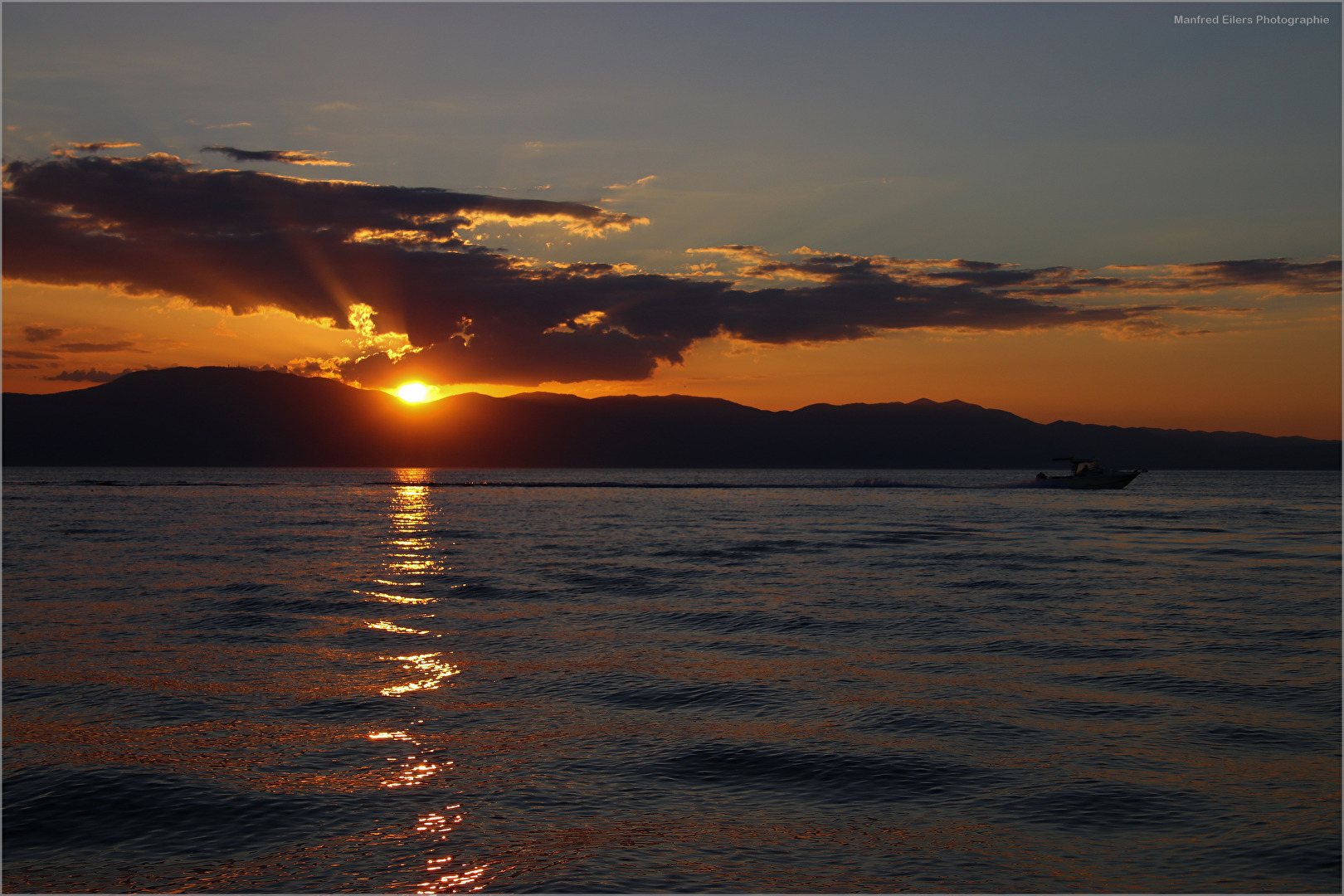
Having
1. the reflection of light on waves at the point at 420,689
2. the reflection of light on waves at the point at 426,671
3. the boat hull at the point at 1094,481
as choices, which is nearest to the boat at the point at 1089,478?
the boat hull at the point at 1094,481

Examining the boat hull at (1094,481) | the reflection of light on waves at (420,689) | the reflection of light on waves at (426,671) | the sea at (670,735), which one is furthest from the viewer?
the boat hull at (1094,481)

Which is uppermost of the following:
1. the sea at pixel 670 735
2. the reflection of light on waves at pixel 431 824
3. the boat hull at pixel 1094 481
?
the reflection of light on waves at pixel 431 824

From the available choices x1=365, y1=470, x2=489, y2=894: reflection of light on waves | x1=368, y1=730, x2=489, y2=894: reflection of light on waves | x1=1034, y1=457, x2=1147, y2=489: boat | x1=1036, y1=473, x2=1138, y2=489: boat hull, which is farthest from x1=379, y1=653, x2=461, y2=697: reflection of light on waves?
x1=1036, y1=473, x2=1138, y2=489: boat hull

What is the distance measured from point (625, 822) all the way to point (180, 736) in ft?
23.7

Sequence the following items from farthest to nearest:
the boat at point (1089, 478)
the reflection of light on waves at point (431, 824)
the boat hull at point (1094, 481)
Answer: the boat at point (1089, 478) < the boat hull at point (1094, 481) < the reflection of light on waves at point (431, 824)

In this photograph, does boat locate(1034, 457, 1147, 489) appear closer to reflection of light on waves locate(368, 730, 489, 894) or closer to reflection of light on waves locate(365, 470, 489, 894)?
reflection of light on waves locate(365, 470, 489, 894)

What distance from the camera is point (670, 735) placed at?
12359mm

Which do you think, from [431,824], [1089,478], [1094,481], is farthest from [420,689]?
[1089,478]

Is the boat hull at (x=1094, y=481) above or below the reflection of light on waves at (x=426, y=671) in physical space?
below

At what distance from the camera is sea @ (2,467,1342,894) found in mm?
8500

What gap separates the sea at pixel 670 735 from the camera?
8.50 m

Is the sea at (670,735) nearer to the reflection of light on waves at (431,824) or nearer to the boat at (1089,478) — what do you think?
the reflection of light on waves at (431,824)

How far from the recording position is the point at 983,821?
9414 mm

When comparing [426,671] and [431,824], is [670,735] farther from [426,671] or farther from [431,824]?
[426,671]
